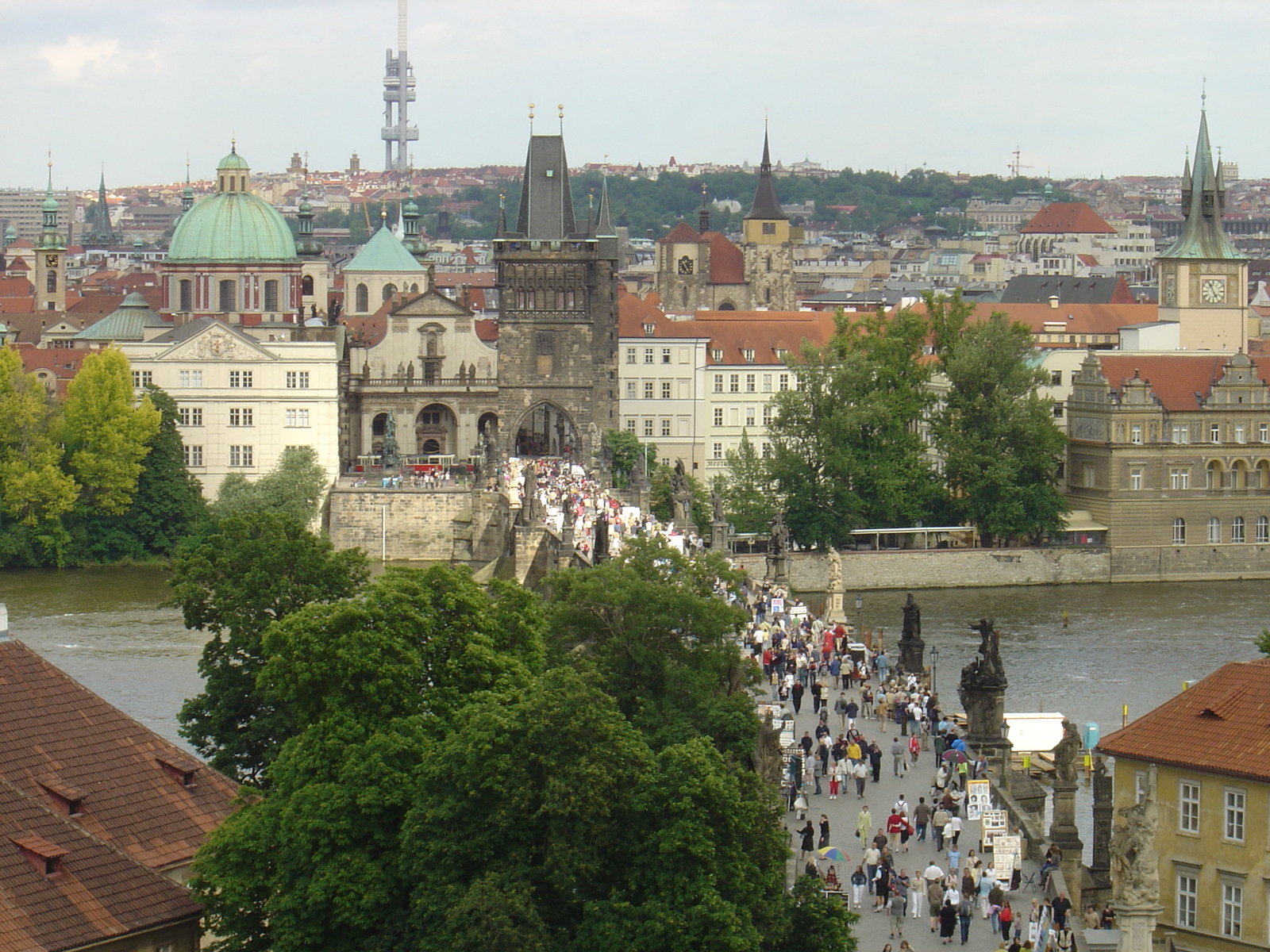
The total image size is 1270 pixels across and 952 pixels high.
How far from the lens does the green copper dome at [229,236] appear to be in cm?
11125

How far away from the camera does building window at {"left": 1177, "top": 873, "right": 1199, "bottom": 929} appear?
123ft

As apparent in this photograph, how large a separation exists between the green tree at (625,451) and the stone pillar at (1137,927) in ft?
213

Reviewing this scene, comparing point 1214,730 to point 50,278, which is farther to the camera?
point 50,278

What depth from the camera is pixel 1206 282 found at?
360 feet

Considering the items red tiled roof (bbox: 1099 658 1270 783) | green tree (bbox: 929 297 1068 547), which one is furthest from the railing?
red tiled roof (bbox: 1099 658 1270 783)

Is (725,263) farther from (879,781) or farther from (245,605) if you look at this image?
(879,781)

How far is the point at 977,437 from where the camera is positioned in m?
90.9

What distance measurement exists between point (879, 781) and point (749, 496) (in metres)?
48.1

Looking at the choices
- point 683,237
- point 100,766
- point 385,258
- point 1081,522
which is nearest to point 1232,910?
point 100,766

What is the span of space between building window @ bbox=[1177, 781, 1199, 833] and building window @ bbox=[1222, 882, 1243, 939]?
1003mm

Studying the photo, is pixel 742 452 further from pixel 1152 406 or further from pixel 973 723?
pixel 973 723

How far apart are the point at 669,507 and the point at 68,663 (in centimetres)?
2903

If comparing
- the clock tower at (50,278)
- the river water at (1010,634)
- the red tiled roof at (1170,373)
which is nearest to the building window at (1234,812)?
the river water at (1010,634)

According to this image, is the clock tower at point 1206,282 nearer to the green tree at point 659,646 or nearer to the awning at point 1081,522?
the awning at point 1081,522
